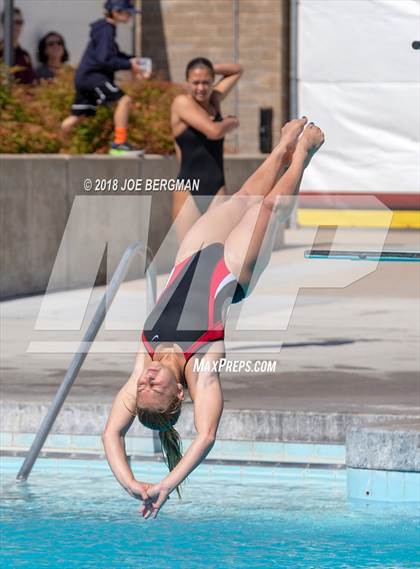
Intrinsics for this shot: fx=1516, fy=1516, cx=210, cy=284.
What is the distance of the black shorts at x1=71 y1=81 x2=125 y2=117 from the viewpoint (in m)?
15.8

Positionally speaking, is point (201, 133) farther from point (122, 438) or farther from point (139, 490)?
point (139, 490)

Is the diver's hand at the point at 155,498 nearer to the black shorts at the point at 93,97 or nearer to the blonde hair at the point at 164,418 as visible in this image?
the blonde hair at the point at 164,418

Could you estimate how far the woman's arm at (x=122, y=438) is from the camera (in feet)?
20.1

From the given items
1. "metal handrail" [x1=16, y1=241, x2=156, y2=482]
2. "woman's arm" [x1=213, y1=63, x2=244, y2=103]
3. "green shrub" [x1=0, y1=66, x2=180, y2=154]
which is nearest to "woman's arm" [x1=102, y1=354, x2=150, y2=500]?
"metal handrail" [x1=16, y1=241, x2=156, y2=482]

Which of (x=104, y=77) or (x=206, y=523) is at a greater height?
(x=104, y=77)

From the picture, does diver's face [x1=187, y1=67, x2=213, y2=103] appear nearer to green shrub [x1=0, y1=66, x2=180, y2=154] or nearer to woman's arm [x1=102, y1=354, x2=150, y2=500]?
woman's arm [x1=102, y1=354, x2=150, y2=500]

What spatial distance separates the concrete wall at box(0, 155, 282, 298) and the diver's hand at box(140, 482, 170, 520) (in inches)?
317

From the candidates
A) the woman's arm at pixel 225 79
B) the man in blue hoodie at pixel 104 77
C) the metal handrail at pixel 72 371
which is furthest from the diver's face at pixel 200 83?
the man in blue hoodie at pixel 104 77

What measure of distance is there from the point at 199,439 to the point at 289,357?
15.2ft

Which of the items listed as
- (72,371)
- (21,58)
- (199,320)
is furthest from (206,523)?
(21,58)

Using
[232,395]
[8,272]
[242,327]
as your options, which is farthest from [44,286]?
[232,395]

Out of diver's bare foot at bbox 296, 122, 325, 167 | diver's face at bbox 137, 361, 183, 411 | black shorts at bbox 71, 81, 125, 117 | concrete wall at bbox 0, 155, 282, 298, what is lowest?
concrete wall at bbox 0, 155, 282, 298

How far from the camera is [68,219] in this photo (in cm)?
1504

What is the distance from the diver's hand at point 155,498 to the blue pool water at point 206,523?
1.14 meters
